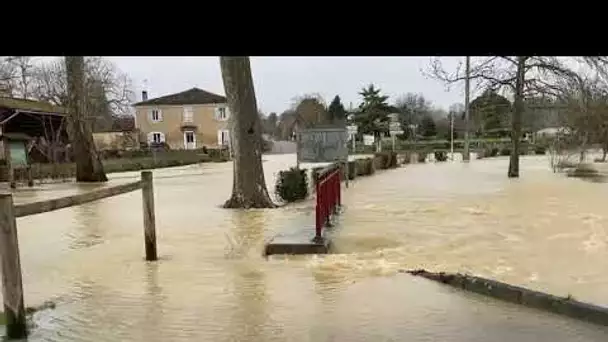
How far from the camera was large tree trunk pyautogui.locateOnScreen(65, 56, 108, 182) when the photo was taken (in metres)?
27.7

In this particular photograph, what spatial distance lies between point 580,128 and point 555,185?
30.2 feet

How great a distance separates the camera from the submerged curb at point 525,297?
5535mm

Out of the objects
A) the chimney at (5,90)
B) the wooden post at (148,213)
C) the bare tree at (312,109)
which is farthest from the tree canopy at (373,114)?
the wooden post at (148,213)

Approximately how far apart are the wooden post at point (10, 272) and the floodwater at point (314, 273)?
19 centimetres

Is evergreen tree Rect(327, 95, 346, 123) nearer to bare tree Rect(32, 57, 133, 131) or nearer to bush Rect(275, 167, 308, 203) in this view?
bare tree Rect(32, 57, 133, 131)

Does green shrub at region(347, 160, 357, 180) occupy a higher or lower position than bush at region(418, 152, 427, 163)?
higher

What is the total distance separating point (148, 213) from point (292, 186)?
8.04 metres

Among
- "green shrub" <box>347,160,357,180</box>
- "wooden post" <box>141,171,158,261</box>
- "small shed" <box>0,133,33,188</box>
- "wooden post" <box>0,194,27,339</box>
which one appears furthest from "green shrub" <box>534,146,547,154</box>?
"wooden post" <box>0,194,27,339</box>

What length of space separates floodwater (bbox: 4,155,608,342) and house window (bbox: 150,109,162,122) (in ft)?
191

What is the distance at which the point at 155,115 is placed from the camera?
71.8 meters

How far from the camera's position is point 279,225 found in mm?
12000
